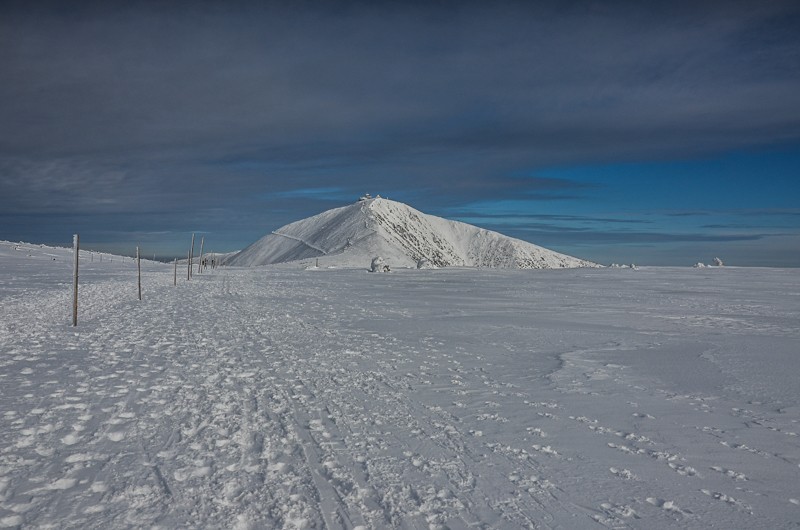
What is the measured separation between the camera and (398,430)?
24.5 feet

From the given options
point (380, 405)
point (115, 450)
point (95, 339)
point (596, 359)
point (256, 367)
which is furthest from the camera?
point (95, 339)

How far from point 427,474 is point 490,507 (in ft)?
3.02

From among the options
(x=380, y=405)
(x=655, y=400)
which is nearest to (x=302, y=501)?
(x=380, y=405)

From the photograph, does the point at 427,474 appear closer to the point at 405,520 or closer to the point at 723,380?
the point at 405,520

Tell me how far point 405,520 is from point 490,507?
841 mm

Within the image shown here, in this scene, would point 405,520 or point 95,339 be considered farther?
point 95,339

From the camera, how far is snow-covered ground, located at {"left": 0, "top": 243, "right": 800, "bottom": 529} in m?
5.20

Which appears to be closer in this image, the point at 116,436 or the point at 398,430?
the point at 116,436

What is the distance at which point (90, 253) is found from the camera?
108 m

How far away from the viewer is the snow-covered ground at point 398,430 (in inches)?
205

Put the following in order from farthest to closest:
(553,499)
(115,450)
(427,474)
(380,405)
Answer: (380,405) < (115,450) < (427,474) < (553,499)

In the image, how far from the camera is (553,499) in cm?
543

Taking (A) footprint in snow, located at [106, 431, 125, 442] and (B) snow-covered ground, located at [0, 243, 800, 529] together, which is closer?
(B) snow-covered ground, located at [0, 243, 800, 529]

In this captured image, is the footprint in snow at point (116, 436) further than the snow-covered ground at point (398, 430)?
Yes
